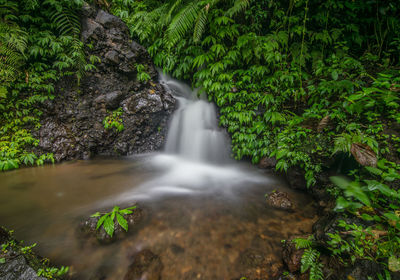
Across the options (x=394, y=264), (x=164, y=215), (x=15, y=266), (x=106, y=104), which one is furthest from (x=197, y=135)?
(x=394, y=264)

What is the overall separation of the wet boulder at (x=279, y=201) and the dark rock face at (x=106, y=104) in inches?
123

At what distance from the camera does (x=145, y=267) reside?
1.34m

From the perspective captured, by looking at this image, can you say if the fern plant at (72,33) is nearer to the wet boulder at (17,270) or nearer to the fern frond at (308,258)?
the wet boulder at (17,270)

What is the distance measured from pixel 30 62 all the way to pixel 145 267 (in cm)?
502

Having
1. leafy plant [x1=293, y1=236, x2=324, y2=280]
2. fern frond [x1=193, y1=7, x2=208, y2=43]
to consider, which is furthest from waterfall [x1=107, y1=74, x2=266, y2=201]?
fern frond [x1=193, y1=7, x2=208, y2=43]

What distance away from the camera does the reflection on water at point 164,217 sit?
4.50 ft

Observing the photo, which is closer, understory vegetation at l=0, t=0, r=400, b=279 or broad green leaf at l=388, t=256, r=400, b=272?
broad green leaf at l=388, t=256, r=400, b=272

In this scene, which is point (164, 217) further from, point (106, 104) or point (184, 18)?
point (184, 18)

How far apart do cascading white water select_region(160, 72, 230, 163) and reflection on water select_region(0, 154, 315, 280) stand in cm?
87

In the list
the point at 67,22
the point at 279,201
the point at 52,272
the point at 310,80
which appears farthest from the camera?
the point at 67,22

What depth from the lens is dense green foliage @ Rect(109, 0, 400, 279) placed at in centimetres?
157

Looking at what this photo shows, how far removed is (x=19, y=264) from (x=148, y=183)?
5.96ft

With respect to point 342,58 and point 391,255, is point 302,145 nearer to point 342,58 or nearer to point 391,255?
point 391,255

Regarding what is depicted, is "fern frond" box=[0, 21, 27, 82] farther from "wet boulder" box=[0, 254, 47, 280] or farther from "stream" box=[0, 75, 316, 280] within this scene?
"wet boulder" box=[0, 254, 47, 280]
